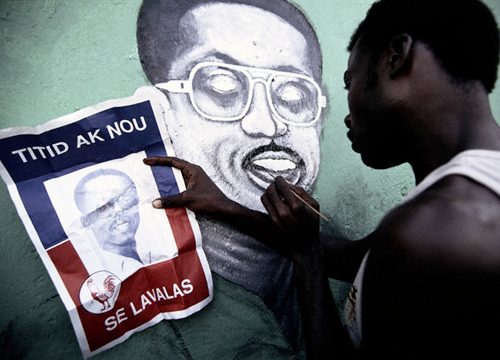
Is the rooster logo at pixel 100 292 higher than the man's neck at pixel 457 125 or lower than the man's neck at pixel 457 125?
lower

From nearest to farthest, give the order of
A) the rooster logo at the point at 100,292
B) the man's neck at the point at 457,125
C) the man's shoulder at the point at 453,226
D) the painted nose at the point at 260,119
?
the man's shoulder at the point at 453,226
the man's neck at the point at 457,125
the rooster logo at the point at 100,292
the painted nose at the point at 260,119

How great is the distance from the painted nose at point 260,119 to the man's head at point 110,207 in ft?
1.43

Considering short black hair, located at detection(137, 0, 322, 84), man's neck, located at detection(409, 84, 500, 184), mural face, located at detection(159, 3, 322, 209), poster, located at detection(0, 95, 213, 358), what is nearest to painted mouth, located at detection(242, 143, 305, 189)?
mural face, located at detection(159, 3, 322, 209)

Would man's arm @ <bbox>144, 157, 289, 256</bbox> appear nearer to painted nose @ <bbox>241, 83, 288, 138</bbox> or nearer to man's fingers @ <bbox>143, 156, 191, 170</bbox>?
man's fingers @ <bbox>143, 156, 191, 170</bbox>

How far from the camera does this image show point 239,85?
43.4 inches

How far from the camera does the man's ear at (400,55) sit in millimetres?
765

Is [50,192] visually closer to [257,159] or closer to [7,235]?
[7,235]

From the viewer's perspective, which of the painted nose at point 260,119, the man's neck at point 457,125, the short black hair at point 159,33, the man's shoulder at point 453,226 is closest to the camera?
the man's shoulder at point 453,226

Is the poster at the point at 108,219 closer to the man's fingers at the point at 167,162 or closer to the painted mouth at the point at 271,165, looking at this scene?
the man's fingers at the point at 167,162

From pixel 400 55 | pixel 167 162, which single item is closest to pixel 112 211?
pixel 167 162

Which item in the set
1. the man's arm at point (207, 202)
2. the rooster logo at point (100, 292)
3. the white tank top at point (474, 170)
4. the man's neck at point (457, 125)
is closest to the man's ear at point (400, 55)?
the man's neck at point (457, 125)

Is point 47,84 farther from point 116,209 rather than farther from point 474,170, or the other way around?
point 474,170

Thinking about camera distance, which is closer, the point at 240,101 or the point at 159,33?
the point at 159,33

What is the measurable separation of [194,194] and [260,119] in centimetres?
38
